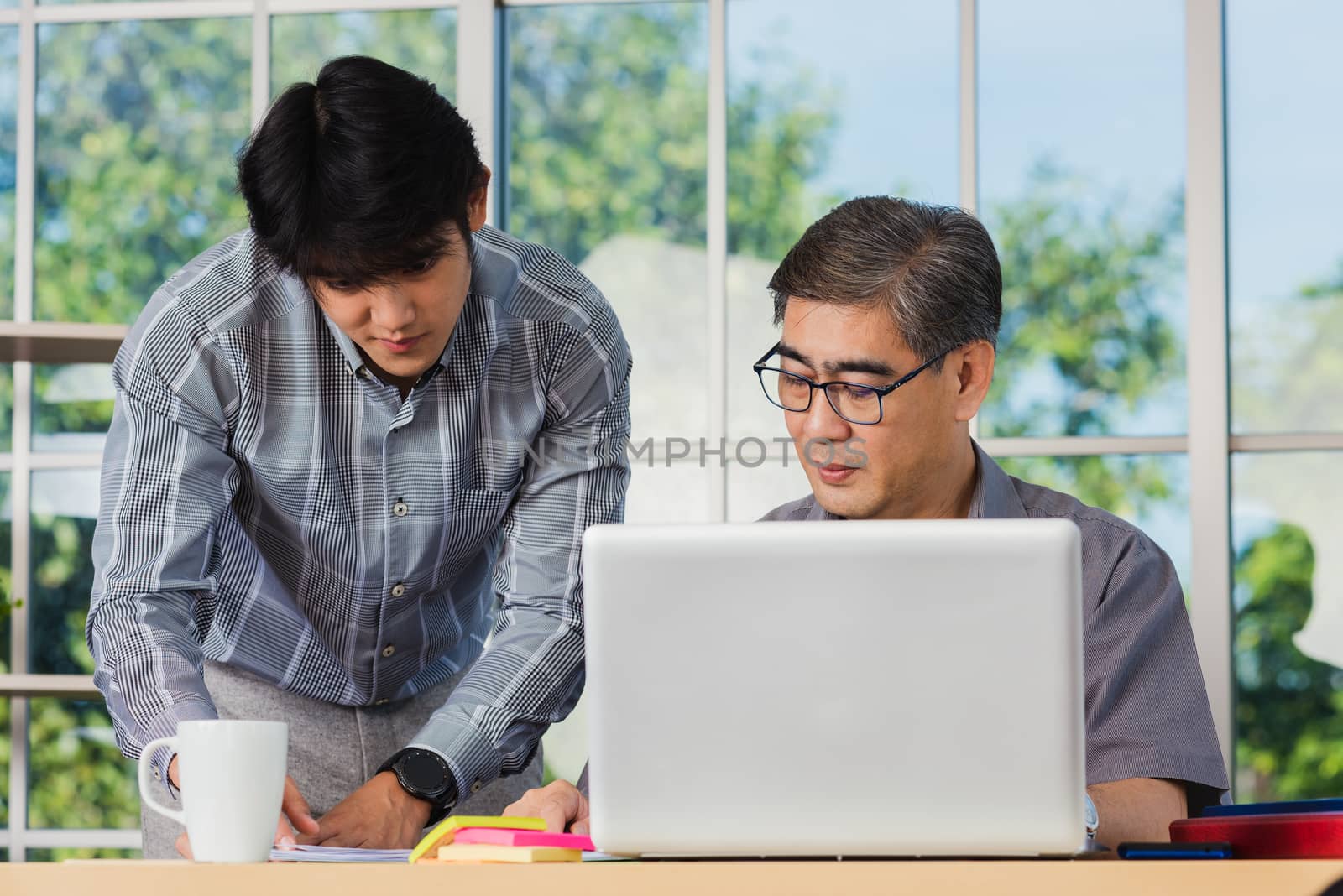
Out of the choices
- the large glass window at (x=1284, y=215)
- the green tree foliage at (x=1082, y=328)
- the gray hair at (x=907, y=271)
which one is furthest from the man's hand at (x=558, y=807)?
the large glass window at (x=1284, y=215)

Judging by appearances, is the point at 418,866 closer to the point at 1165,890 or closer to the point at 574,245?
the point at 1165,890

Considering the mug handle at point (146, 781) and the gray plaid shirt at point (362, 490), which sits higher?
the gray plaid shirt at point (362, 490)

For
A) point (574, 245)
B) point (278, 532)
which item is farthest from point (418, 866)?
point (574, 245)

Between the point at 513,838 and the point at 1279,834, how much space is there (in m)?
0.53

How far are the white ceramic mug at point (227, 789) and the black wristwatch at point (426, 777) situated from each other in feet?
2.05

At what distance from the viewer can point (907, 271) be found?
1.79 metres

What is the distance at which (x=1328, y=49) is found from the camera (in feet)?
9.77

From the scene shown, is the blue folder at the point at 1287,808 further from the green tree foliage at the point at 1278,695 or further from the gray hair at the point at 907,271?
the green tree foliage at the point at 1278,695

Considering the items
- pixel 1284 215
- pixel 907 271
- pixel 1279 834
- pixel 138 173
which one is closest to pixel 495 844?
pixel 1279 834

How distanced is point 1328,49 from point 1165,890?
275cm

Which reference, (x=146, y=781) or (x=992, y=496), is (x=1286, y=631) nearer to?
(x=992, y=496)

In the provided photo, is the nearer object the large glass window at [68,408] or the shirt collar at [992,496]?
the shirt collar at [992,496]

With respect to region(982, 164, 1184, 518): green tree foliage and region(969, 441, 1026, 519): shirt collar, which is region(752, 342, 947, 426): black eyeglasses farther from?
region(982, 164, 1184, 518): green tree foliage

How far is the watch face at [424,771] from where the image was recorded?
5.20ft
